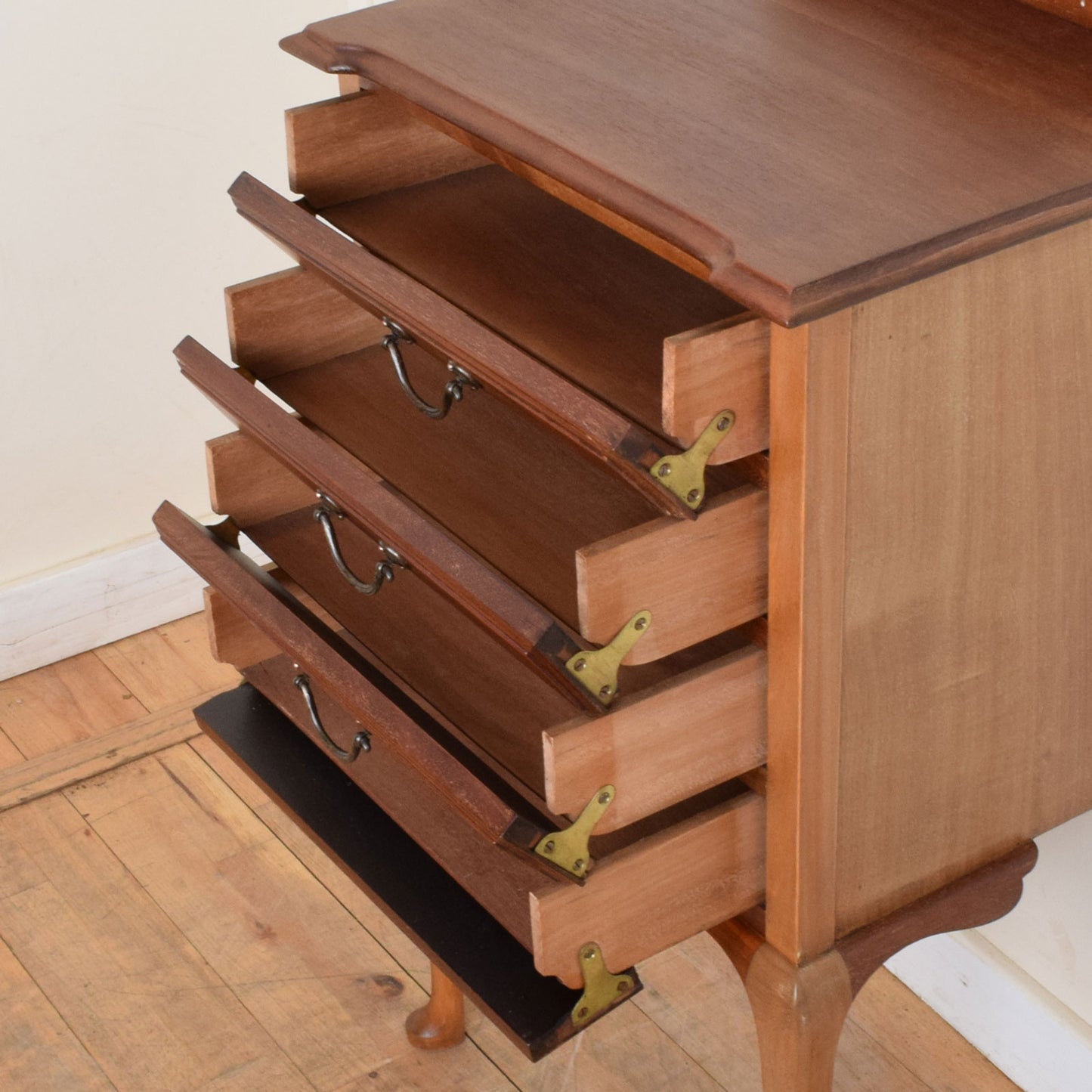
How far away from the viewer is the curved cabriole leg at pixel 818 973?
3.38 ft

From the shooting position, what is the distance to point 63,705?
6.95 feet

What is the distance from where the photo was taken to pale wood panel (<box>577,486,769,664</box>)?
87 cm

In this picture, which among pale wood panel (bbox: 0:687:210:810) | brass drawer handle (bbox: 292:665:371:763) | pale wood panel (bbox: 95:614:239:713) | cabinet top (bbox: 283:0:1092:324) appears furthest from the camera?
pale wood panel (bbox: 95:614:239:713)

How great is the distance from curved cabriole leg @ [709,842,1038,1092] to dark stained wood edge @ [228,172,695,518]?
0.31 metres

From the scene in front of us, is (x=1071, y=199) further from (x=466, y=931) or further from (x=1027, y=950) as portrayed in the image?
(x=1027, y=950)

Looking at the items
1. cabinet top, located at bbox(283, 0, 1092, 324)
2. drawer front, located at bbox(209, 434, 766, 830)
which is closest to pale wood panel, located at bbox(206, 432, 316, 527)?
drawer front, located at bbox(209, 434, 766, 830)

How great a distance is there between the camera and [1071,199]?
846mm

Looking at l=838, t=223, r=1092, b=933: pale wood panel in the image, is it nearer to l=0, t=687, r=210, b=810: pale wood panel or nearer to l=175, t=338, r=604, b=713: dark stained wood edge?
l=175, t=338, r=604, b=713: dark stained wood edge

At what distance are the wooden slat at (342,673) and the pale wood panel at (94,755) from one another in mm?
807

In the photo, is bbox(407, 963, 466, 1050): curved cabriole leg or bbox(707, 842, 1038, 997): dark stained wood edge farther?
bbox(407, 963, 466, 1050): curved cabriole leg

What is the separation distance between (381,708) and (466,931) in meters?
0.18

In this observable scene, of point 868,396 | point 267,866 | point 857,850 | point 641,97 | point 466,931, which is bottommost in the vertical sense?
point 267,866

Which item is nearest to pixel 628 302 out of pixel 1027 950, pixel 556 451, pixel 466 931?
pixel 556 451

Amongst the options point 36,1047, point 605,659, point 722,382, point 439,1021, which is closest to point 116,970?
point 36,1047
